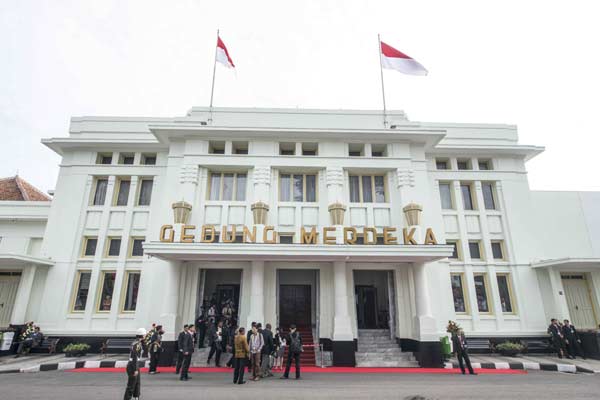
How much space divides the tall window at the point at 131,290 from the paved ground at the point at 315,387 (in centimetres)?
485

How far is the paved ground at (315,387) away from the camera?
27.8 ft

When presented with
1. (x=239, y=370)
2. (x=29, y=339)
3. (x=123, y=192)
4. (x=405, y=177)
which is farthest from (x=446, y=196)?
(x=29, y=339)

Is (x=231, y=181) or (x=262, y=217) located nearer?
(x=262, y=217)

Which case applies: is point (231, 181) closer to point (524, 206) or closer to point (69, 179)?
point (69, 179)

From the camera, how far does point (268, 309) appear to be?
1510 cm

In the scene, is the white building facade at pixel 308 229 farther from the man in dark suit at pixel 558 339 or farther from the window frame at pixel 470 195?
the man in dark suit at pixel 558 339

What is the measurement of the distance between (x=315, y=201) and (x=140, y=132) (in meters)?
11.2

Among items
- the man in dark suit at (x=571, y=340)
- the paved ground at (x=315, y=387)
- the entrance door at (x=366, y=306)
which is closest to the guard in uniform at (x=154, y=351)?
the paved ground at (x=315, y=387)

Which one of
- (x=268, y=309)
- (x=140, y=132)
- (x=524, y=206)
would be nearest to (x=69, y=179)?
(x=140, y=132)

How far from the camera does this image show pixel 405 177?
666 inches

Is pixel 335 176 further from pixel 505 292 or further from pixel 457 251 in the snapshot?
pixel 505 292

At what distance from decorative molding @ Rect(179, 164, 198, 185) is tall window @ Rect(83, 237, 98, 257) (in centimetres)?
613

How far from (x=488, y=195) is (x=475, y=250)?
138 inches

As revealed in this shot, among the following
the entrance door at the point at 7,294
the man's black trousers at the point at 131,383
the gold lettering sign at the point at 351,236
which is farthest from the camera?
the entrance door at the point at 7,294
